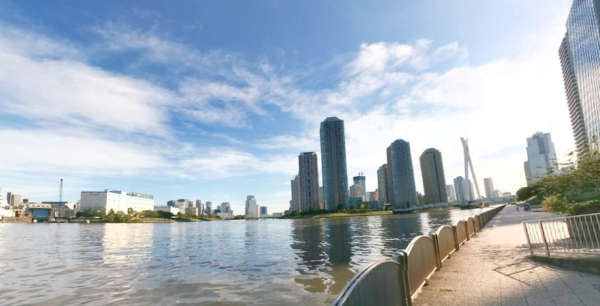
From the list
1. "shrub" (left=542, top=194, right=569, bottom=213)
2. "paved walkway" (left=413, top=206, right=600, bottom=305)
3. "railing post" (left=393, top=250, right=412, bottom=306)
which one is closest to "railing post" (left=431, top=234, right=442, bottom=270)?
"paved walkway" (left=413, top=206, right=600, bottom=305)

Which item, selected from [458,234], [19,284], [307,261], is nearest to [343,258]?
[307,261]

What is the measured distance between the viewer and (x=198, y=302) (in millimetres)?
13609

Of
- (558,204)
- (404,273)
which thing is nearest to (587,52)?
(558,204)

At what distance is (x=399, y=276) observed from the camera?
6766 millimetres

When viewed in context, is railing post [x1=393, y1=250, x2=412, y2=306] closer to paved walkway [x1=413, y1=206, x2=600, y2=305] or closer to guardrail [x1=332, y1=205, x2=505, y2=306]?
guardrail [x1=332, y1=205, x2=505, y2=306]

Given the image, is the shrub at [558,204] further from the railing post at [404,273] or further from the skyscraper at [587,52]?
the skyscraper at [587,52]

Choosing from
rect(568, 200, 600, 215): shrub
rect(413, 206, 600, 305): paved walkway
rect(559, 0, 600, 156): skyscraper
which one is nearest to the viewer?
rect(413, 206, 600, 305): paved walkway

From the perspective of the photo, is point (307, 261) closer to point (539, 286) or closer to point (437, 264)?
point (437, 264)

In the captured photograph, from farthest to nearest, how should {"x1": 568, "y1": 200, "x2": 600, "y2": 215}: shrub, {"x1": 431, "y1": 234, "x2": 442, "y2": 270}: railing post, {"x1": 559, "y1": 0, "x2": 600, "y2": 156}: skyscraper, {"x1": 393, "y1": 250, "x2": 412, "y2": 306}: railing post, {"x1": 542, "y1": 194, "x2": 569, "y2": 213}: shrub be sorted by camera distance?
{"x1": 559, "y1": 0, "x2": 600, "y2": 156}: skyscraper < {"x1": 542, "y1": 194, "x2": 569, "y2": 213}: shrub < {"x1": 568, "y1": 200, "x2": 600, "y2": 215}: shrub < {"x1": 431, "y1": 234, "x2": 442, "y2": 270}: railing post < {"x1": 393, "y1": 250, "x2": 412, "y2": 306}: railing post

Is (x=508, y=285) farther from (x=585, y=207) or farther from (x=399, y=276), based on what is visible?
(x=585, y=207)

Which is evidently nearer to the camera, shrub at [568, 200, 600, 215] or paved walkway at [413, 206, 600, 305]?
paved walkway at [413, 206, 600, 305]

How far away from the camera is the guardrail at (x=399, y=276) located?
4.68 m

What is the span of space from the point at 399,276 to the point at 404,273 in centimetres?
65

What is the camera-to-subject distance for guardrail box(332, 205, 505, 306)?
4680 millimetres
